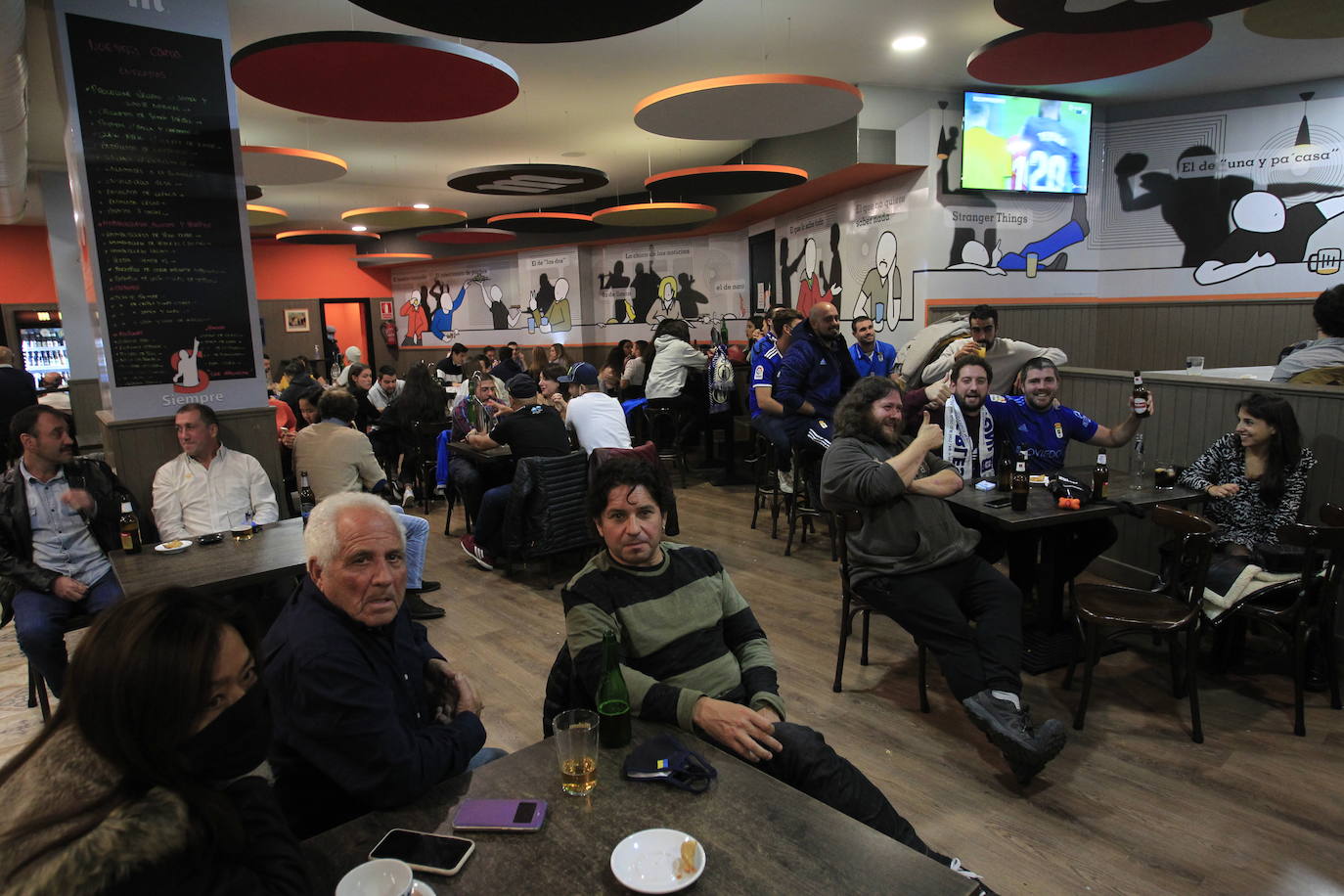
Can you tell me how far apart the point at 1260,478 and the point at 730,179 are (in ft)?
17.1

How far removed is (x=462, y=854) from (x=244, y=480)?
122 inches

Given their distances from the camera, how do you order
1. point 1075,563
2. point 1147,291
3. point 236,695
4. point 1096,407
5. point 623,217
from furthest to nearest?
1. point 623,217
2. point 1147,291
3. point 1096,407
4. point 1075,563
5. point 236,695

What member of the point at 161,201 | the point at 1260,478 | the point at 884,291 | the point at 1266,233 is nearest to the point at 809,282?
the point at 884,291

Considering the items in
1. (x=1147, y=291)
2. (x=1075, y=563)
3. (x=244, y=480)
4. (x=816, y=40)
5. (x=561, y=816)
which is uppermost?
(x=816, y=40)

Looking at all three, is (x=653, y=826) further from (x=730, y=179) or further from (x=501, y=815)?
(x=730, y=179)

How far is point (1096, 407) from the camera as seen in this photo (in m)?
4.74

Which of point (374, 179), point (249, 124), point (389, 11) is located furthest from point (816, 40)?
point (374, 179)

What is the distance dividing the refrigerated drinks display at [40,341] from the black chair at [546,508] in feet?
35.4

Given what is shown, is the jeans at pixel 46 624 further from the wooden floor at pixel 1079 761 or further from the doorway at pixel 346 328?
the doorway at pixel 346 328

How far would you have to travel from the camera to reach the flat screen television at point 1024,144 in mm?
7004

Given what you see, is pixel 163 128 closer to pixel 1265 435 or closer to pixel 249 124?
pixel 249 124

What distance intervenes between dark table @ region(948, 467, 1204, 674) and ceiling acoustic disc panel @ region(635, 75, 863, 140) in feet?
9.21

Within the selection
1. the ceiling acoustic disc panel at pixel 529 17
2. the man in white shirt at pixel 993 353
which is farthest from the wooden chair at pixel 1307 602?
the ceiling acoustic disc panel at pixel 529 17

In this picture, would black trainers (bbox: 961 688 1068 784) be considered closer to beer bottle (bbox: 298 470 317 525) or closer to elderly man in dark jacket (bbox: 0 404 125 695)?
beer bottle (bbox: 298 470 317 525)
